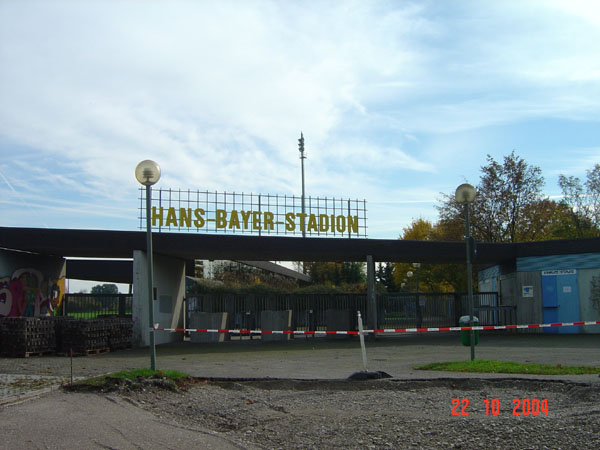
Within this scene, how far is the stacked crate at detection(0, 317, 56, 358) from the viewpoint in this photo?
17.5 metres

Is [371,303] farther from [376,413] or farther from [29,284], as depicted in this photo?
[376,413]

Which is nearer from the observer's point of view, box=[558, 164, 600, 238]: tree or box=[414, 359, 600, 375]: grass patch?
box=[414, 359, 600, 375]: grass patch

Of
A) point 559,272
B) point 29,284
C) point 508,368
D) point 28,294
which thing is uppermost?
point 559,272

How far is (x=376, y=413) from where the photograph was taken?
829cm

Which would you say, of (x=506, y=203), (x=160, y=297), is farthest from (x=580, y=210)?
(x=160, y=297)

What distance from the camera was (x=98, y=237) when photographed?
22.3 metres

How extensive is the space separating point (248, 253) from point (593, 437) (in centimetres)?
1964

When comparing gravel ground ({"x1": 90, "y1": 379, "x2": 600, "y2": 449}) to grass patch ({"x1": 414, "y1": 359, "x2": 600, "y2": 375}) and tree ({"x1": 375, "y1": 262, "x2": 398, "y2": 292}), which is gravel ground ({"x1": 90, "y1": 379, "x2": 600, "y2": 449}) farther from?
tree ({"x1": 375, "y1": 262, "x2": 398, "y2": 292})

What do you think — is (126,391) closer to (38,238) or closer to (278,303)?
(38,238)

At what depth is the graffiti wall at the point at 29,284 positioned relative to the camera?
2194 centimetres
